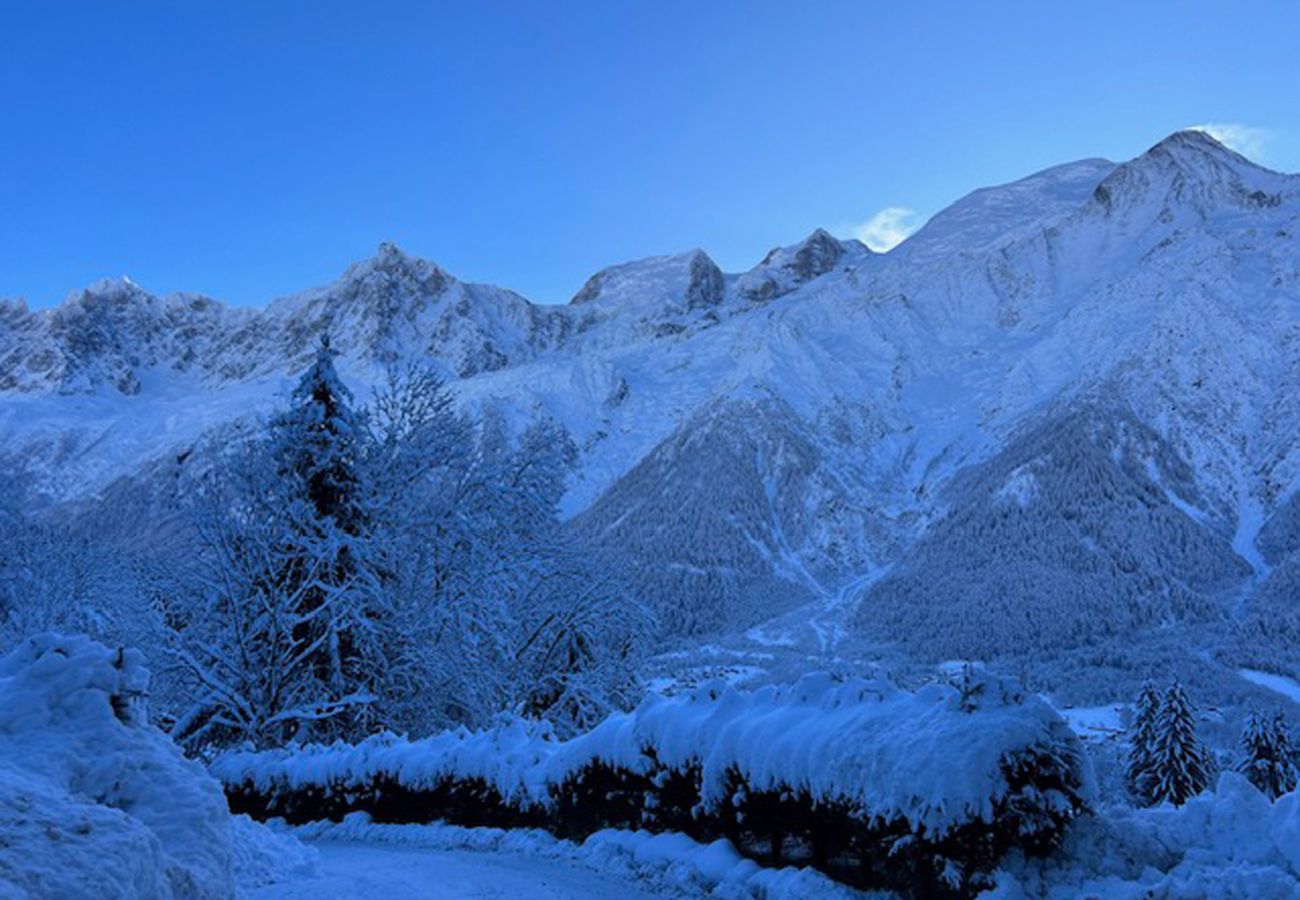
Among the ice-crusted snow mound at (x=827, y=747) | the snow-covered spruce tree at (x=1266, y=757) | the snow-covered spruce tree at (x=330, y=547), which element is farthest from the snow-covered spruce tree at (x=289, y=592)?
the snow-covered spruce tree at (x=1266, y=757)

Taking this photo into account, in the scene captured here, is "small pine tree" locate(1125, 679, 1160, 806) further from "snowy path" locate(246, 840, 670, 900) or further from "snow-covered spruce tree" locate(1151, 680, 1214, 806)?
"snowy path" locate(246, 840, 670, 900)

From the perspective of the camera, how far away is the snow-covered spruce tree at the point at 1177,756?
3762cm

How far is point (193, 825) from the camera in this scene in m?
4.34

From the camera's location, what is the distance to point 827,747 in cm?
531

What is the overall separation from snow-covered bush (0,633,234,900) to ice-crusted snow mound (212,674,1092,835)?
3.30 metres

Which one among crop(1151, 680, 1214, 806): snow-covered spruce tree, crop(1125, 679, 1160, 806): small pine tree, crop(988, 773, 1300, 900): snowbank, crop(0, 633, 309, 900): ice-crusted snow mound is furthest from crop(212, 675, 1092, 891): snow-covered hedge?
crop(1151, 680, 1214, 806): snow-covered spruce tree

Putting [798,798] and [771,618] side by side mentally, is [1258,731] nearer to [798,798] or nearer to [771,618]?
[798,798]

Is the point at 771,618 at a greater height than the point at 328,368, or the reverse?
the point at 328,368

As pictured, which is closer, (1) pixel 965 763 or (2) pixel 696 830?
(1) pixel 965 763

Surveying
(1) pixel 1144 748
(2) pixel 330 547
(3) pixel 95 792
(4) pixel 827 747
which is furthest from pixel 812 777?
Result: (1) pixel 1144 748

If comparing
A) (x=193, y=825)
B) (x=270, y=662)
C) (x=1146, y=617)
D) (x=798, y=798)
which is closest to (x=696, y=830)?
(x=798, y=798)

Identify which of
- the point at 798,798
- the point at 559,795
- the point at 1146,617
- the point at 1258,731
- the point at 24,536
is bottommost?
the point at 1146,617

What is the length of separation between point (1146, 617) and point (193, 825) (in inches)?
5753

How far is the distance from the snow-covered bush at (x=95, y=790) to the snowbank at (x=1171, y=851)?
4.01 meters
